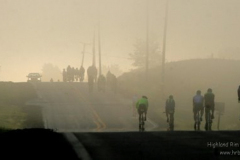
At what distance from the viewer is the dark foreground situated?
11359 millimetres

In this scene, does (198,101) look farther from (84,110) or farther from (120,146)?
(84,110)

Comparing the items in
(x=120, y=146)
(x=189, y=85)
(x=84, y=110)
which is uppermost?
(x=189, y=85)

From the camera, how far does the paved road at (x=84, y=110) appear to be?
36.5m

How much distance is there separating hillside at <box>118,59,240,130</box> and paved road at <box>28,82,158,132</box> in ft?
9.76

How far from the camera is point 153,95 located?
189ft

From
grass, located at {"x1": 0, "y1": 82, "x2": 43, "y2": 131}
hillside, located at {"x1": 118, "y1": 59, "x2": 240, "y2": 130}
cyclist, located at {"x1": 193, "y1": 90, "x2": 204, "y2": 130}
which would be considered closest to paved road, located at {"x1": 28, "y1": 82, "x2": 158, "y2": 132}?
grass, located at {"x1": 0, "y1": 82, "x2": 43, "y2": 131}

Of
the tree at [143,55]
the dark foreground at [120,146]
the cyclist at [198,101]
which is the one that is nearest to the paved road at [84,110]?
the cyclist at [198,101]

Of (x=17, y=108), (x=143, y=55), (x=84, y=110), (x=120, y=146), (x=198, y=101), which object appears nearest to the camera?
(x=120, y=146)

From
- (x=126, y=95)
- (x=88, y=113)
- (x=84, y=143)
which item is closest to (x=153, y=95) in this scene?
(x=126, y=95)

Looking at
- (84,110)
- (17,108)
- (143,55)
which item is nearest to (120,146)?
(84,110)

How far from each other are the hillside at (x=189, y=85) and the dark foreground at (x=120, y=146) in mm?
23936

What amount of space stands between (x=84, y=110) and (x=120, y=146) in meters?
32.2

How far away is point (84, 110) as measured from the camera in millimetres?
45094

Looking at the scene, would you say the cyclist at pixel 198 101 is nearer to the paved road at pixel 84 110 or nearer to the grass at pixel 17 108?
the grass at pixel 17 108
